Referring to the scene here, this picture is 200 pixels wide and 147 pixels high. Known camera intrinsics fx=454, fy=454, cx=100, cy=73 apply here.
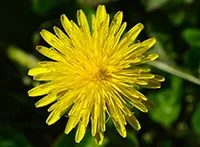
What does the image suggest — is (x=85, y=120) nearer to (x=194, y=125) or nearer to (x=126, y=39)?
(x=126, y=39)

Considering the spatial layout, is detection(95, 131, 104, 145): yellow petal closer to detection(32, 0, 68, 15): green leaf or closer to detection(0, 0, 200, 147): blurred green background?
detection(0, 0, 200, 147): blurred green background

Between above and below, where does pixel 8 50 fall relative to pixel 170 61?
above

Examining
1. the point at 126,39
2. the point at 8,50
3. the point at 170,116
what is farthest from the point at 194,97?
the point at 8,50

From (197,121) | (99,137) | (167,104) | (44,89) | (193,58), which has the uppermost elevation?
(44,89)

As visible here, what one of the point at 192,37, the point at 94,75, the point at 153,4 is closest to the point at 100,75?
the point at 94,75

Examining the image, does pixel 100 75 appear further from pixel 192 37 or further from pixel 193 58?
pixel 192 37

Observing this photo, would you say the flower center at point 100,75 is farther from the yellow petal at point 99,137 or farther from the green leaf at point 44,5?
the green leaf at point 44,5
